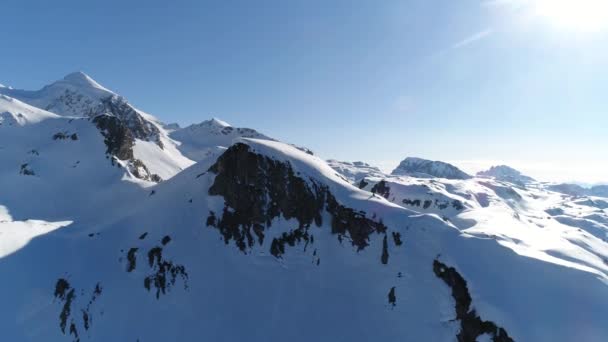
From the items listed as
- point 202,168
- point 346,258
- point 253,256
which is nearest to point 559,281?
point 346,258

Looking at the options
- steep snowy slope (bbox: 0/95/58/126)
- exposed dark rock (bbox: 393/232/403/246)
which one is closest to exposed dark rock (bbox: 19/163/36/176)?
steep snowy slope (bbox: 0/95/58/126)

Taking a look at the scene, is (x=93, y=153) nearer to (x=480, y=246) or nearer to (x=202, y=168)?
(x=202, y=168)

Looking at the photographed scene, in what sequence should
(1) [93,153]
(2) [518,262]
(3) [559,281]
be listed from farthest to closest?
(1) [93,153] < (2) [518,262] < (3) [559,281]

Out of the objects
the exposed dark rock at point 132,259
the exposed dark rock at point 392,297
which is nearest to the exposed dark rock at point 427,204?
the exposed dark rock at point 392,297

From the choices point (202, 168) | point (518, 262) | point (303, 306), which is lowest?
point (303, 306)

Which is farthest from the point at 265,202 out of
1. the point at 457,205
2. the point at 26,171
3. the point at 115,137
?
the point at 457,205

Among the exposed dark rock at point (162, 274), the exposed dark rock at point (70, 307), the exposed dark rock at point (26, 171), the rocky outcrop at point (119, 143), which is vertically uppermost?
the rocky outcrop at point (119, 143)

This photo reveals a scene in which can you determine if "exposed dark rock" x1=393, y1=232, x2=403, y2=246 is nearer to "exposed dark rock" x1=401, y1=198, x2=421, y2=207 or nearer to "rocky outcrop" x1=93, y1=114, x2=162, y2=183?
"rocky outcrop" x1=93, y1=114, x2=162, y2=183

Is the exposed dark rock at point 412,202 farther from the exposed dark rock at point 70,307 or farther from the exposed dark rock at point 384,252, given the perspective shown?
the exposed dark rock at point 70,307

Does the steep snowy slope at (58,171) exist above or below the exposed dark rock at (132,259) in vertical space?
above
